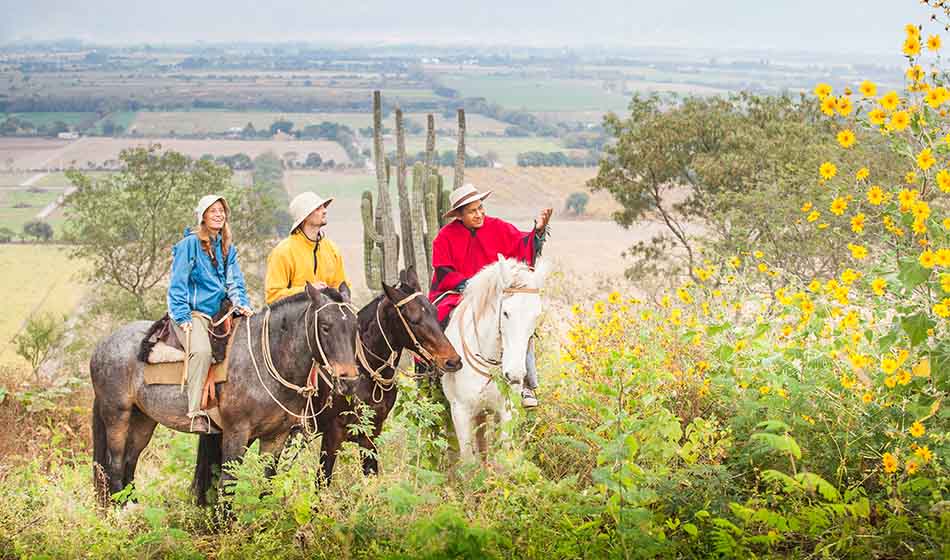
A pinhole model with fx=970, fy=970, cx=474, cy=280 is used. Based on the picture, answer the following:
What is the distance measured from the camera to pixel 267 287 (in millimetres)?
6980

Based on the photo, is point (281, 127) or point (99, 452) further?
point (281, 127)

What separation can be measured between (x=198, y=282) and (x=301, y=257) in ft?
2.49

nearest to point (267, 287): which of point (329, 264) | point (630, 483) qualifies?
point (329, 264)

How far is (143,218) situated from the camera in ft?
113

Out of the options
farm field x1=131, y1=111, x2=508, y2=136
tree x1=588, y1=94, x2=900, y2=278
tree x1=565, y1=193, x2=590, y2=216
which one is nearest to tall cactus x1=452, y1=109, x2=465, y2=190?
tree x1=588, y1=94, x2=900, y2=278

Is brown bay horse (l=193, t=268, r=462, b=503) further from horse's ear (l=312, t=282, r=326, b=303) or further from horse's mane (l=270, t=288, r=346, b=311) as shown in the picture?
horse's ear (l=312, t=282, r=326, b=303)

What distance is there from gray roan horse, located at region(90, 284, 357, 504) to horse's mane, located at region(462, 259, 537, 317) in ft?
2.93

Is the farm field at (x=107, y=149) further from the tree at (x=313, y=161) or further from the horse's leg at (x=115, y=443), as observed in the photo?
the horse's leg at (x=115, y=443)

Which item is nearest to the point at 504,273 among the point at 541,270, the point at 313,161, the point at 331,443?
the point at 541,270

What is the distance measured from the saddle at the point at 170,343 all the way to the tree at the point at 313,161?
85564mm

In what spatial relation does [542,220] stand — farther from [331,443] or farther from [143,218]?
[143,218]

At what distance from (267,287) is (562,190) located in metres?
67.6

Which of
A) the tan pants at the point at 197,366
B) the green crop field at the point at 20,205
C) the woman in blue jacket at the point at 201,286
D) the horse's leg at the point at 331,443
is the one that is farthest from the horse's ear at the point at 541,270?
the green crop field at the point at 20,205

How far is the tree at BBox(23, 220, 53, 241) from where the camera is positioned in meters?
56.9
